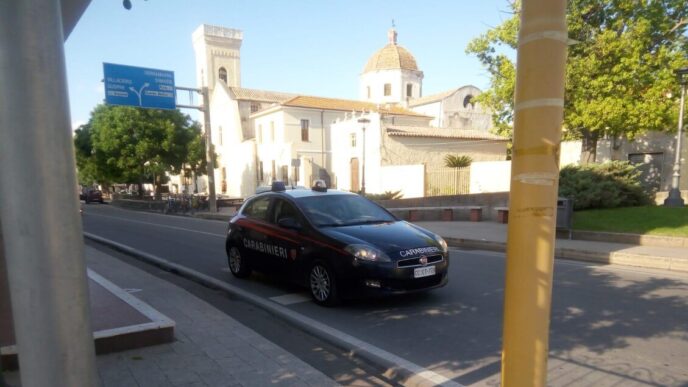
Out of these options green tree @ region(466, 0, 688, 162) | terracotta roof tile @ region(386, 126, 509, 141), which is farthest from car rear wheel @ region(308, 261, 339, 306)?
terracotta roof tile @ region(386, 126, 509, 141)

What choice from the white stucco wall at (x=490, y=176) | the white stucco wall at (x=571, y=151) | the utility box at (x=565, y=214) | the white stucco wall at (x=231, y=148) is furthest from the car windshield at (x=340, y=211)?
the white stucco wall at (x=231, y=148)

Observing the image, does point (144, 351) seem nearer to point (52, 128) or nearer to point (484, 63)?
point (52, 128)

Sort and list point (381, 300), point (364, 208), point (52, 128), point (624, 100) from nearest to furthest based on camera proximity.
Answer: point (52, 128) → point (381, 300) → point (364, 208) → point (624, 100)

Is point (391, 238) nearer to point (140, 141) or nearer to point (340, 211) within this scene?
point (340, 211)

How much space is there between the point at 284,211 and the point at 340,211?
951mm

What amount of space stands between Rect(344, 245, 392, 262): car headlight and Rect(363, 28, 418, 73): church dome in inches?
1911

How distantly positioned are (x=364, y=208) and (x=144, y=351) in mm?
3973

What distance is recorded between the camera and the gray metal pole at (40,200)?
1789mm

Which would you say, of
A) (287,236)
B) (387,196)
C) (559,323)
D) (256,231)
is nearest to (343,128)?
(387,196)

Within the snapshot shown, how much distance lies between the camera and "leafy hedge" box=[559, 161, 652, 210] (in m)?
14.5

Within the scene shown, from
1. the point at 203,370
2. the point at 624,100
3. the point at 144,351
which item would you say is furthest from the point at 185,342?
the point at 624,100

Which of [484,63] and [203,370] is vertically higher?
[484,63]

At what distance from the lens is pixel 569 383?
3.80m

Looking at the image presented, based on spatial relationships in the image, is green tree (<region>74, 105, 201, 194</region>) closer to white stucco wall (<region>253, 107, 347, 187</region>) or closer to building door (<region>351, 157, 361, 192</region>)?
white stucco wall (<region>253, 107, 347, 187</region>)
